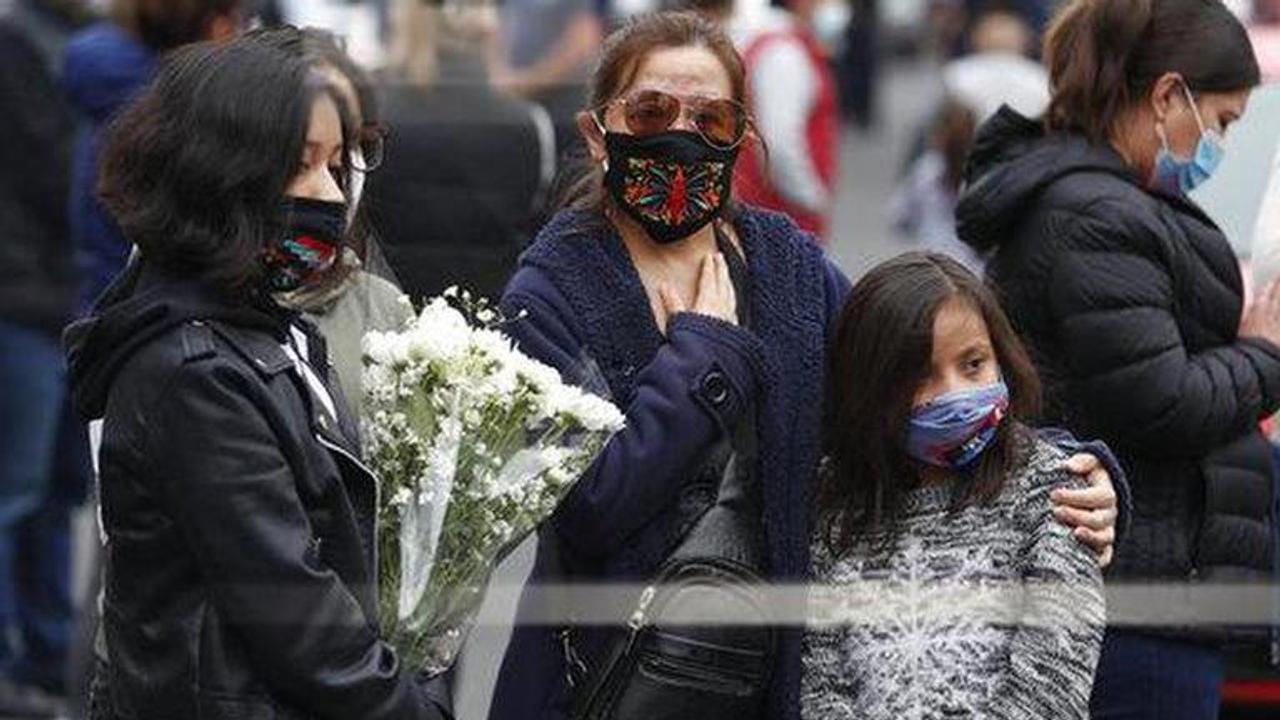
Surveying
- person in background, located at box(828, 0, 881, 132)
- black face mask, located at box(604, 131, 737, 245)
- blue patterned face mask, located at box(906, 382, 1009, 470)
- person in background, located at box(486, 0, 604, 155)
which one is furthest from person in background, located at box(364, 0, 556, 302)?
person in background, located at box(828, 0, 881, 132)

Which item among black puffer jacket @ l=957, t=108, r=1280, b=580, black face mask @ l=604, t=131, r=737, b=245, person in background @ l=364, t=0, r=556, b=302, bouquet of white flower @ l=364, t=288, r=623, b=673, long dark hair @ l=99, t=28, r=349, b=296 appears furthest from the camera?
person in background @ l=364, t=0, r=556, b=302

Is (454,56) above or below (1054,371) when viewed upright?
above

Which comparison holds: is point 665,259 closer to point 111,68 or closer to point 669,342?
point 669,342

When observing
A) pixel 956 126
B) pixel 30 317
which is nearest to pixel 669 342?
pixel 30 317

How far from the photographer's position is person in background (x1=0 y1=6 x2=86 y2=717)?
8.35 meters

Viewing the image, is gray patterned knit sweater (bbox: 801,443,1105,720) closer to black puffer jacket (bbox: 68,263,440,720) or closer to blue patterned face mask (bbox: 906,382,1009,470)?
blue patterned face mask (bbox: 906,382,1009,470)

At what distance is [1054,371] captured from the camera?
5.27 metres

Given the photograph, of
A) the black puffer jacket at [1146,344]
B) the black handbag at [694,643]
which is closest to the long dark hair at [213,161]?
the black handbag at [694,643]

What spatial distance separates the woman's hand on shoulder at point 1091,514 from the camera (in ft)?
15.2

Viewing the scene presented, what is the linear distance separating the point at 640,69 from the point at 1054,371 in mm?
942

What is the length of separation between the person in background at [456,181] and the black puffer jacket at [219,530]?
2.14 m

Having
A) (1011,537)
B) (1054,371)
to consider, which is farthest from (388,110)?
(1011,537)

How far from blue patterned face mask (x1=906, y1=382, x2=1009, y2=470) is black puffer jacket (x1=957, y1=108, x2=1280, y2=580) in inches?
19.0

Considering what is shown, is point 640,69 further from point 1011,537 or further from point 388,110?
point 388,110
